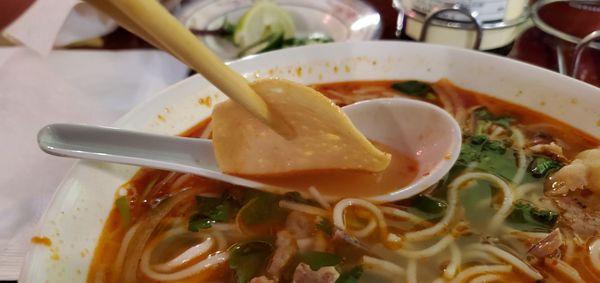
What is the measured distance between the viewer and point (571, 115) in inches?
63.4

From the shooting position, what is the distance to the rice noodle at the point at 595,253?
1210 mm

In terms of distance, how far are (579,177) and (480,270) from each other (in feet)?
1.39

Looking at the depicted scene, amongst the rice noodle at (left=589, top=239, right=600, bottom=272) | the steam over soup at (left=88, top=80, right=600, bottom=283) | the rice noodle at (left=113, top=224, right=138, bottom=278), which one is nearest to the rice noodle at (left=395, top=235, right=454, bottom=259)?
the steam over soup at (left=88, top=80, right=600, bottom=283)

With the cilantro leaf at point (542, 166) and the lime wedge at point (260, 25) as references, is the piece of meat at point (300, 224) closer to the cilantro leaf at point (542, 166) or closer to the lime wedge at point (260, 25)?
the cilantro leaf at point (542, 166)

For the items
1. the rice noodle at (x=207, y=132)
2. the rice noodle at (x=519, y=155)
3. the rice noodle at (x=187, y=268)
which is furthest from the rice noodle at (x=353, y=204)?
the rice noodle at (x=207, y=132)

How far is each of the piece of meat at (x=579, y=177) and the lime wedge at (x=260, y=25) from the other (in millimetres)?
1546

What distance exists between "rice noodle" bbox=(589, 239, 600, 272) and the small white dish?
54.9 inches

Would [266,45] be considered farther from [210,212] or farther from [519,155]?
[519,155]

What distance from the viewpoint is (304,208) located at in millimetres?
1389

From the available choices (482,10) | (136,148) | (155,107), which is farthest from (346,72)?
(136,148)

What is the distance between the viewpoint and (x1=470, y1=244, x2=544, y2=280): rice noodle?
120 centimetres

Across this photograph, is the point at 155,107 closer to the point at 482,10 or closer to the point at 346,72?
the point at 346,72

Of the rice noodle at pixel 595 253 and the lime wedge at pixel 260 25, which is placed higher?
the rice noodle at pixel 595 253

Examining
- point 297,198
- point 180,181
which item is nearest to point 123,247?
point 180,181
